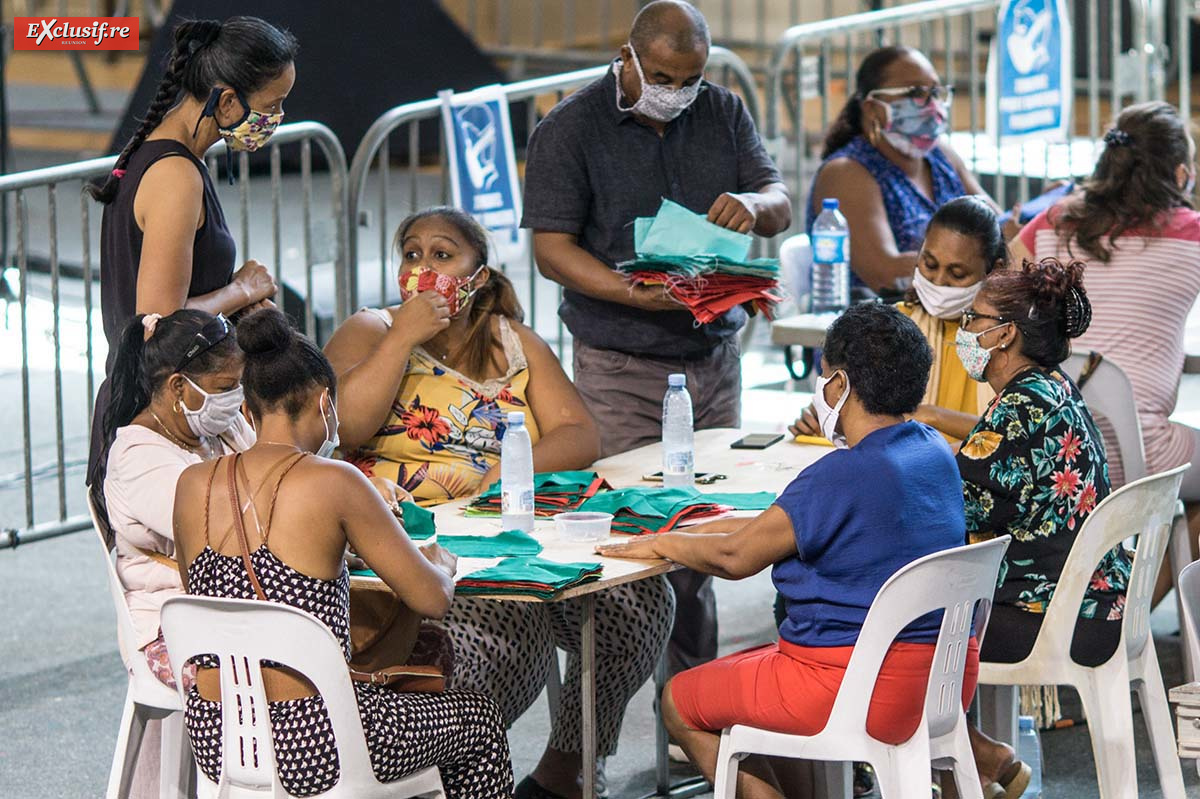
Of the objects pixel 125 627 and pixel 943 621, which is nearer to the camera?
pixel 943 621

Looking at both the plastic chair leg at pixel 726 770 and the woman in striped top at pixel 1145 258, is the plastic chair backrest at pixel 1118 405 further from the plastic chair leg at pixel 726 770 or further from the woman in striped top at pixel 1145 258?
the plastic chair leg at pixel 726 770

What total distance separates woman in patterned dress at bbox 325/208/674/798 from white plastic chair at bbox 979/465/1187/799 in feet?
2.95

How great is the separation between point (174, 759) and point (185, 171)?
1.29 m

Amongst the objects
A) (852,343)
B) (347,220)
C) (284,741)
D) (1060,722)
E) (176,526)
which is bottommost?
(1060,722)

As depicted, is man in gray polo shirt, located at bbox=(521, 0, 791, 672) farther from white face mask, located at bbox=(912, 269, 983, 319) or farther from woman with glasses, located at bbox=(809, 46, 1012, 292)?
woman with glasses, located at bbox=(809, 46, 1012, 292)

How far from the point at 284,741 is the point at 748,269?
2.03 metres

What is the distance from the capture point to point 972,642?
3445 millimetres

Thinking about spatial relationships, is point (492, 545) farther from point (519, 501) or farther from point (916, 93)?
point (916, 93)

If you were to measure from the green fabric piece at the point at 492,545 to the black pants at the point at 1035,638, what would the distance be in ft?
3.35

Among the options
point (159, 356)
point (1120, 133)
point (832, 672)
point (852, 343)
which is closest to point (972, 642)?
point (832, 672)

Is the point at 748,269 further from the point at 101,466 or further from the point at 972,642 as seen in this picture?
the point at 101,466

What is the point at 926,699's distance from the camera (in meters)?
3.29

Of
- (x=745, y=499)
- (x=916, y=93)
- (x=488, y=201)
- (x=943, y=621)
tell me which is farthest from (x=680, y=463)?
(x=488, y=201)

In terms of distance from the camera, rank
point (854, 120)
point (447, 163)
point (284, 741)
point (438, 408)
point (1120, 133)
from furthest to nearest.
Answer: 1. point (447, 163)
2. point (854, 120)
3. point (1120, 133)
4. point (438, 408)
5. point (284, 741)
